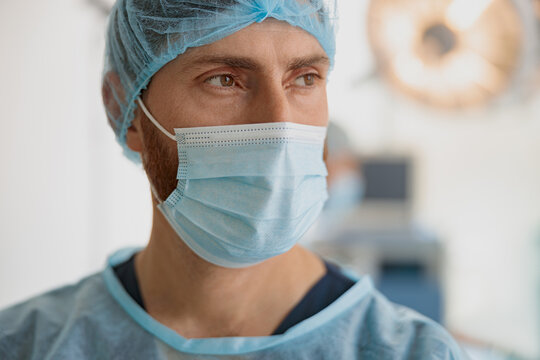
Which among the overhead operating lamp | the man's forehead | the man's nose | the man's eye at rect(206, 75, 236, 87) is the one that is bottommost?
the man's nose

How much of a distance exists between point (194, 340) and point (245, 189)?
0.35m

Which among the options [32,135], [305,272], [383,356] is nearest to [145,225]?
[32,135]

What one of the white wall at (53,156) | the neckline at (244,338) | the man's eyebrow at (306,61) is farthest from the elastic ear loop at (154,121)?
the white wall at (53,156)

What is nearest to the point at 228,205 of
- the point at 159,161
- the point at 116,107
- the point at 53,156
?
the point at 159,161

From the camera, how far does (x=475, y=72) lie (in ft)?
11.6

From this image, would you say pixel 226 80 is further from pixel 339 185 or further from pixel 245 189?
pixel 339 185

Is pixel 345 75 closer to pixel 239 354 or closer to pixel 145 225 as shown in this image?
pixel 145 225

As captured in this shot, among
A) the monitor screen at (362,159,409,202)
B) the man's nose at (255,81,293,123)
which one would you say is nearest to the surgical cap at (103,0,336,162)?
the man's nose at (255,81,293,123)

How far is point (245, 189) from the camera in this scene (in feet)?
3.66

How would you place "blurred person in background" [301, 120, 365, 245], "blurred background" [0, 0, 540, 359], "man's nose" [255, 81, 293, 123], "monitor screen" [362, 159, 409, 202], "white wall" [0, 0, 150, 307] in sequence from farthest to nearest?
"monitor screen" [362, 159, 409, 202] < "blurred person in background" [301, 120, 365, 245] < "blurred background" [0, 0, 540, 359] < "white wall" [0, 0, 150, 307] < "man's nose" [255, 81, 293, 123]

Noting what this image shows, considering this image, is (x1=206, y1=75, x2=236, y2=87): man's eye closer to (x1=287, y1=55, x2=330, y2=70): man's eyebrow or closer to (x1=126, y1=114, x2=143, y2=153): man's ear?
(x1=287, y1=55, x2=330, y2=70): man's eyebrow

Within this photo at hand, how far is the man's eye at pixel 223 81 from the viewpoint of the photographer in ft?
3.68

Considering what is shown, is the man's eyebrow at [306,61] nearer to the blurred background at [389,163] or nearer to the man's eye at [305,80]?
the man's eye at [305,80]

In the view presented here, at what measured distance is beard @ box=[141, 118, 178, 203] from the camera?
1.17 metres
